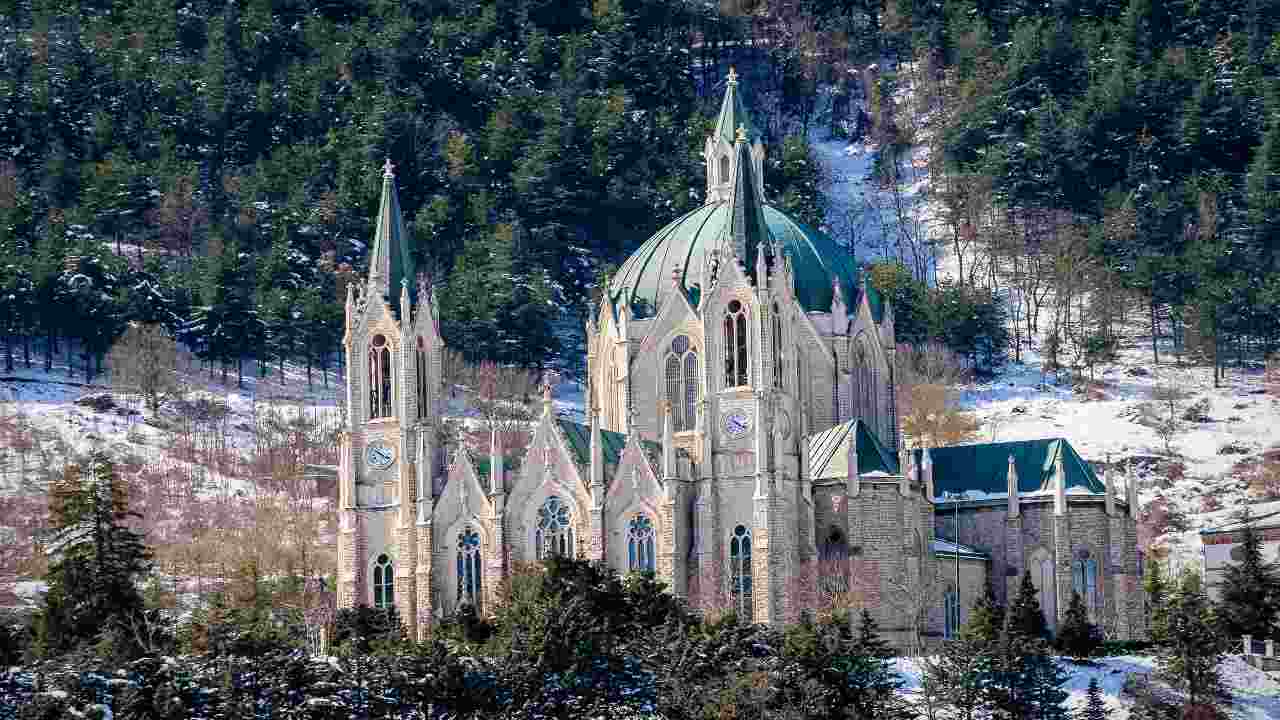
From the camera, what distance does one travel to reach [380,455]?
105 m

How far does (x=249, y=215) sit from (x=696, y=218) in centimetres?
6869

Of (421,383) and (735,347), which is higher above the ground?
(735,347)

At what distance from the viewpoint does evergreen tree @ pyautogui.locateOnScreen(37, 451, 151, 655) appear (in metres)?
93.1

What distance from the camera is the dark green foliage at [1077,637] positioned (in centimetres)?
9744

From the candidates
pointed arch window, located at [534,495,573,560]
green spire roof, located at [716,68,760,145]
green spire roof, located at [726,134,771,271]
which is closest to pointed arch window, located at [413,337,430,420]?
pointed arch window, located at [534,495,573,560]

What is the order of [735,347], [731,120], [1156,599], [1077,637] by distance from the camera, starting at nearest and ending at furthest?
1. [1077,637]
2. [735,347]
3. [1156,599]
4. [731,120]

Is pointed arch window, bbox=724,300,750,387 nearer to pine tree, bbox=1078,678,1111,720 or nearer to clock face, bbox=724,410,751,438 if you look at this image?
clock face, bbox=724,410,751,438

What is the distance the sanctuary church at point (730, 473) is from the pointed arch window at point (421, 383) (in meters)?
0.08

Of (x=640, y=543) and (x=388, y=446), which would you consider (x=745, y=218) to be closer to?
(x=640, y=543)

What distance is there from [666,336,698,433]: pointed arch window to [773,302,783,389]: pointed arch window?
561 cm

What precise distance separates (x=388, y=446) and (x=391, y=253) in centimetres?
754

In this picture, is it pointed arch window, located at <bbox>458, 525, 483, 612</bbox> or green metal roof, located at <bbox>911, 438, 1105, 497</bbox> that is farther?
green metal roof, located at <bbox>911, 438, 1105, 497</bbox>

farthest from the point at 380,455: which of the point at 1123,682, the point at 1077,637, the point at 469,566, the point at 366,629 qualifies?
the point at 1123,682

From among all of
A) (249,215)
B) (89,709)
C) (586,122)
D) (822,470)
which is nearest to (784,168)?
(586,122)
